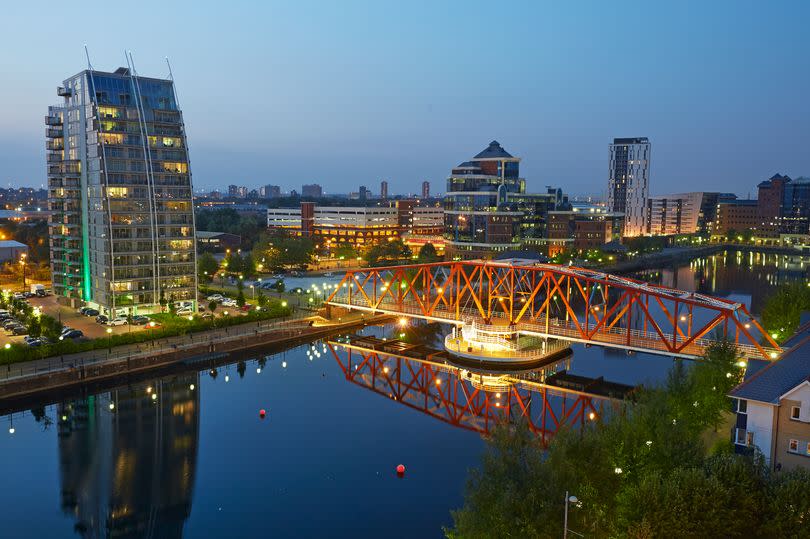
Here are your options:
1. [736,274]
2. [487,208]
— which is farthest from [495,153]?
[736,274]

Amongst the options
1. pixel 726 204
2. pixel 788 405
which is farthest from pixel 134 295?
pixel 726 204

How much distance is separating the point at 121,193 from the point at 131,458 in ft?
73.2

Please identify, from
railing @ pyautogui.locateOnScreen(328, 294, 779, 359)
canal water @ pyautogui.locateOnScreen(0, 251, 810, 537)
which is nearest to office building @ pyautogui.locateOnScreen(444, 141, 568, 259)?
railing @ pyautogui.locateOnScreen(328, 294, 779, 359)

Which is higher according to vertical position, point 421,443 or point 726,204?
point 726,204

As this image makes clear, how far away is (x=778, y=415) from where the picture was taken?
690 inches

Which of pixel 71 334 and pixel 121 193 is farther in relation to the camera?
pixel 121 193

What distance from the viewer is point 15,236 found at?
77.2 m

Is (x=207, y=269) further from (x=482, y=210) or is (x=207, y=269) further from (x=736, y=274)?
(x=736, y=274)

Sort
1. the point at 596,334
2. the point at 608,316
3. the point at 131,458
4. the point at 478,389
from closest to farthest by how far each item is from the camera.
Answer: the point at 131,458 < the point at 478,389 < the point at 608,316 < the point at 596,334

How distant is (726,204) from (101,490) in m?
147

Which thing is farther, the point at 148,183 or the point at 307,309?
the point at 307,309

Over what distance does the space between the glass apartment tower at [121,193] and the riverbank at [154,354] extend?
22.0ft

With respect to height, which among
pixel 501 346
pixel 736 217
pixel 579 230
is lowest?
pixel 501 346

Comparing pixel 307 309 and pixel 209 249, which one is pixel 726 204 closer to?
pixel 209 249
